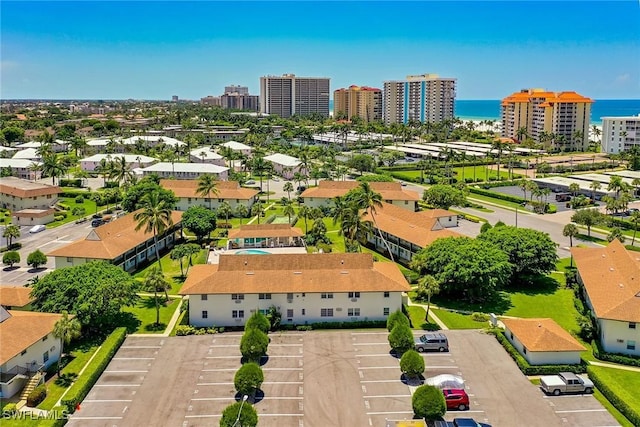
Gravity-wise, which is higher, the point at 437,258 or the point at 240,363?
the point at 437,258

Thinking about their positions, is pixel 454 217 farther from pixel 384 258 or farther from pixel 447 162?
pixel 447 162

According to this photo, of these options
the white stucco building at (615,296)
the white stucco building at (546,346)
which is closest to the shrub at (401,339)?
the white stucco building at (546,346)

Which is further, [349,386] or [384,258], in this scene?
[384,258]

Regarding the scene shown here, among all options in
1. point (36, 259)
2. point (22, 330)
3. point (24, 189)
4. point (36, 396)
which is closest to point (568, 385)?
point (36, 396)

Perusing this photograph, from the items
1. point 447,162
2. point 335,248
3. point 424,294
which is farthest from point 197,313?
point 447,162

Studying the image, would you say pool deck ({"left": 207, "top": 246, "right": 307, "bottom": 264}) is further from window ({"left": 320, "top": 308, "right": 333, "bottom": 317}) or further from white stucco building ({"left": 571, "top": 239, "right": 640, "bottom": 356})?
white stucco building ({"left": 571, "top": 239, "right": 640, "bottom": 356})

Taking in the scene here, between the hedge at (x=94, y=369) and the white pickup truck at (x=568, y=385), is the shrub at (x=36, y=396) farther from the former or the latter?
the white pickup truck at (x=568, y=385)
